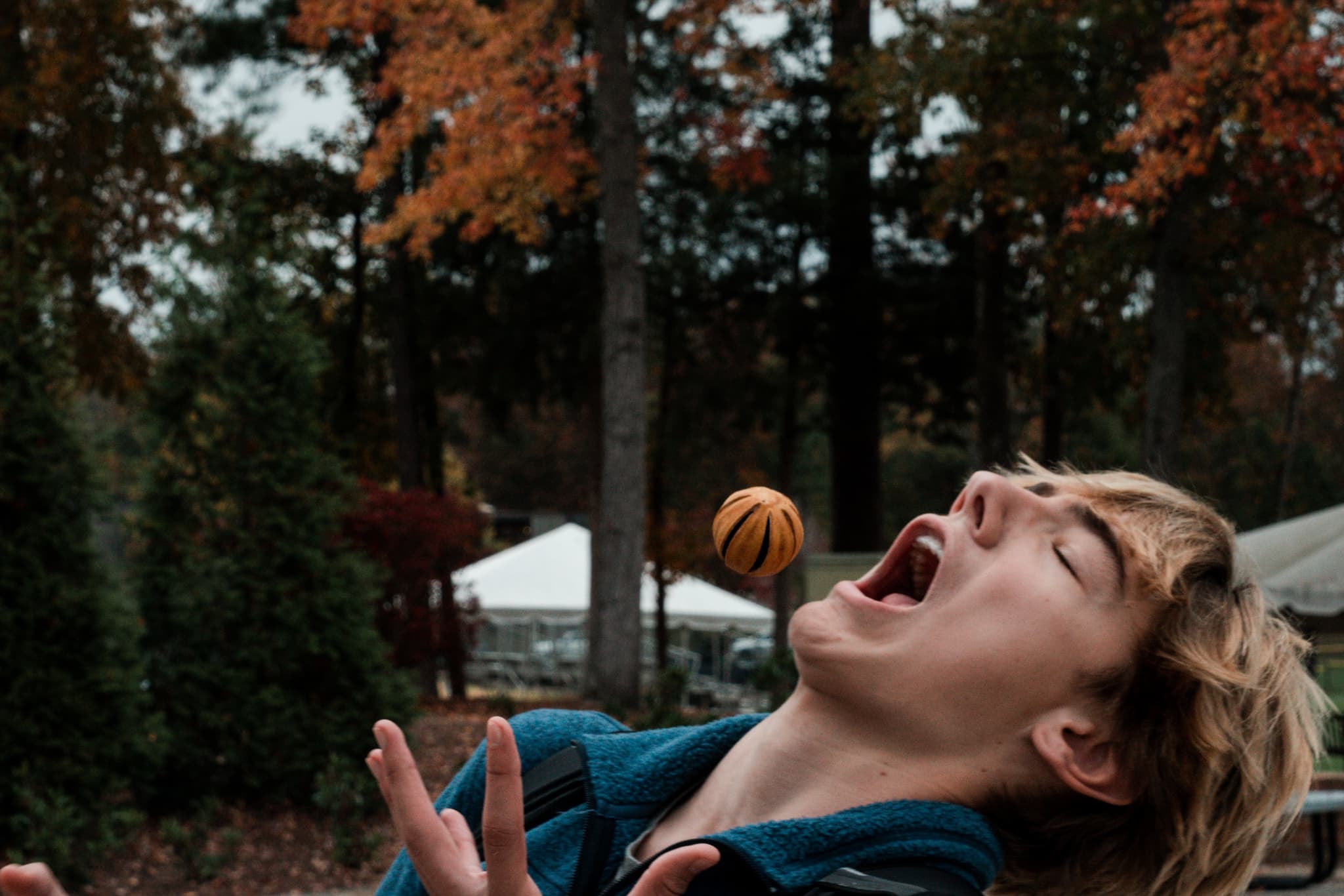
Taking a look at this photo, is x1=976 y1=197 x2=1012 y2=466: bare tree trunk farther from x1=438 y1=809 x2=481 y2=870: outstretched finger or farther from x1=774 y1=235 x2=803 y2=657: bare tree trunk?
x1=438 y1=809 x2=481 y2=870: outstretched finger

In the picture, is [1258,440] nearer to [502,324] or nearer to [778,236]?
[778,236]

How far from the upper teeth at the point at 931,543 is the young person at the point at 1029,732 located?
0.12 feet

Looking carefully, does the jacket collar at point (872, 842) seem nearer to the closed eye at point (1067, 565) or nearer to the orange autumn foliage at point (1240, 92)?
the closed eye at point (1067, 565)

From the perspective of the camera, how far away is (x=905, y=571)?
2.35m

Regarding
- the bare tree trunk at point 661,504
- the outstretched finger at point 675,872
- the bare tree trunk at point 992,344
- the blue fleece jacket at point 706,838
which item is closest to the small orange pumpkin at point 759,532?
the blue fleece jacket at point 706,838

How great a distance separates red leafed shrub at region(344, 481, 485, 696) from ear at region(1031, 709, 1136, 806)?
12.7m

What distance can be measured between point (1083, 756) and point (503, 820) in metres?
1.01

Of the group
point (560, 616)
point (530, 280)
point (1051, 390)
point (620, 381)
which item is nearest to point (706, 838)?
point (620, 381)

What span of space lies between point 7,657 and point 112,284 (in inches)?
429

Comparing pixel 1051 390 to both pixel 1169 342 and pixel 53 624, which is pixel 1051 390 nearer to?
pixel 1169 342

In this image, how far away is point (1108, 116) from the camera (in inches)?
611

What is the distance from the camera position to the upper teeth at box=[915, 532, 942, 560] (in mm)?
2195

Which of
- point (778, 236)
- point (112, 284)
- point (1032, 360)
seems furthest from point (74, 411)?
point (1032, 360)

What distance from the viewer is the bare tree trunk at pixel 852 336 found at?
67.5 ft
